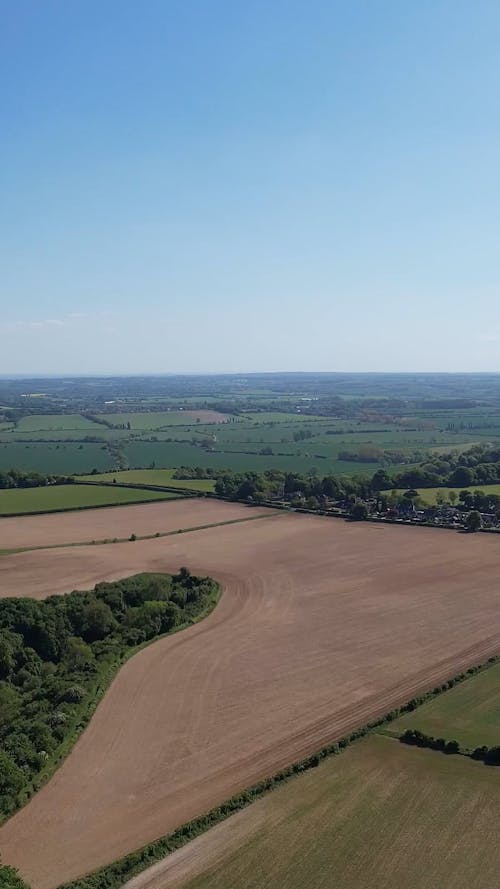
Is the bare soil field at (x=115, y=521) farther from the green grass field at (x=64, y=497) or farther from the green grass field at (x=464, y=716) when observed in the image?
the green grass field at (x=464, y=716)

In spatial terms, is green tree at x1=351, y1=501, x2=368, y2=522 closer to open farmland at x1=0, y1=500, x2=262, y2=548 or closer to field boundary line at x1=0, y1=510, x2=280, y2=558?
field boundary line at x1=0, y1=510, x2=280, y2=558

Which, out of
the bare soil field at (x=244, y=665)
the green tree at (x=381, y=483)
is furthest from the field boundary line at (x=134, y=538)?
the green tree at (x=381, y=483)

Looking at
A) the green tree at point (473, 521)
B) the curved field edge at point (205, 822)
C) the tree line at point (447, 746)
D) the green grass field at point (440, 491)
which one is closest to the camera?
the curved field edge at point (205, 822)

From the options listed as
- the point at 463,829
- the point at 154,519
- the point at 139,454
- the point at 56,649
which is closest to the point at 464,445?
the point at 139,454

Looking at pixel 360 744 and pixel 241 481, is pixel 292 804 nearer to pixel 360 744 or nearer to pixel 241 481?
pixel 360 744

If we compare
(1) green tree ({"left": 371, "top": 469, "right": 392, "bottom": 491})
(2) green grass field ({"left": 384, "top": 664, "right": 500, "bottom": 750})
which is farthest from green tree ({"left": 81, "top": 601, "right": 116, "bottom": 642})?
(1) green tree ({"left": 371, "top": 469, "right": 392, "bottom": 491})
